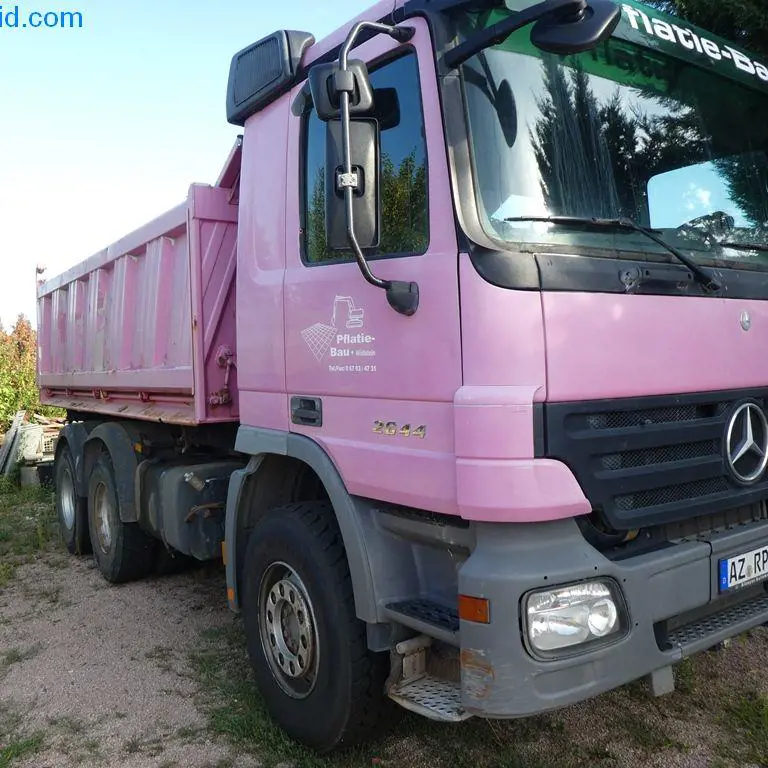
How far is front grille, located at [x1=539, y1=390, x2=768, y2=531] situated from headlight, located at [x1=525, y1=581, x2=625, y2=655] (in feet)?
0.80

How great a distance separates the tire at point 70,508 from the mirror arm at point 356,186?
469cm

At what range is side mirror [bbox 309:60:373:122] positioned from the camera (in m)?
2.45

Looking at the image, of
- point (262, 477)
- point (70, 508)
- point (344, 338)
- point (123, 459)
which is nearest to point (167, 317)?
point (123, 459)

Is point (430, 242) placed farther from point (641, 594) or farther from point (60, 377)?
point (60, 377)

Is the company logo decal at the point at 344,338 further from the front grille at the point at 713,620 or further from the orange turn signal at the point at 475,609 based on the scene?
the front grille at the point at 713,620

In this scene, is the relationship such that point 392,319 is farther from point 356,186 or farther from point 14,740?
point 14,740

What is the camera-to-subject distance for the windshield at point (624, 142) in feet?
8.36

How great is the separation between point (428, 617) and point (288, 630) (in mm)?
964

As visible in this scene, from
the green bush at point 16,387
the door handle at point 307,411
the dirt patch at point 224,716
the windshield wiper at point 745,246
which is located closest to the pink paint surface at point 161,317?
the door handle at point 307,411

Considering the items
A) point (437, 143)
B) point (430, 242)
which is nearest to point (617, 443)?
point (430, 242)

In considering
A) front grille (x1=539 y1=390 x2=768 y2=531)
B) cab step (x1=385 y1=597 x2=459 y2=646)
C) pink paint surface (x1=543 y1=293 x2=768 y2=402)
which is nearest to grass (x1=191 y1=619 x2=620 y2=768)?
cab step (x1=385 y1=597 x2=459 y2=646)

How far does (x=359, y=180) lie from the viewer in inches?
99.6

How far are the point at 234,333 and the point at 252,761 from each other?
2183mm

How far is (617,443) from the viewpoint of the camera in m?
2.48
